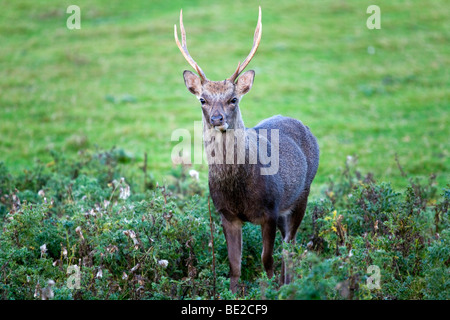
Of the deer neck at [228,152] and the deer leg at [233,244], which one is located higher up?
the deer neck at [228,152]

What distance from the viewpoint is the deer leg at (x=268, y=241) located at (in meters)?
6.05

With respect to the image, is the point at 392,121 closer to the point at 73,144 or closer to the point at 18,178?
the point at 73,144

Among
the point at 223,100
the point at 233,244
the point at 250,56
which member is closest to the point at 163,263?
the point at 233,244

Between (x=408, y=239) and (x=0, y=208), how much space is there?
5281 millimetres

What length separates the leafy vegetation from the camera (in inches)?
201

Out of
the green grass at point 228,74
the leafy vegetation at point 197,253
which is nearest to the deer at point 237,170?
the leafy vegetation at point 197,253

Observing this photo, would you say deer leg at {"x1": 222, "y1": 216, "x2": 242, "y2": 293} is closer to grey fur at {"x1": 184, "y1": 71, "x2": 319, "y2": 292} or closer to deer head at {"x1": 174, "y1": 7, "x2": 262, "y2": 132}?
grey fur at {"x1": 184, "y1": 71, "x2": 319, "y2": 292}

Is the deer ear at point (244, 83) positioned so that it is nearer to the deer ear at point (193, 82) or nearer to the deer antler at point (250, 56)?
the deer antler at point (250, 56)

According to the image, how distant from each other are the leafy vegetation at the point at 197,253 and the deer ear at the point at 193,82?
4.15 feet

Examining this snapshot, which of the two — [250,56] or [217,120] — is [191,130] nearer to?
[250,56]

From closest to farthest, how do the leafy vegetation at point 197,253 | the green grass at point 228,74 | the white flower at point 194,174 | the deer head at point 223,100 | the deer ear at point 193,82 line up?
the leafy vegetation at point 197,253
the deer head at point 223,100
the deer ear at point 193,82
the white flower at point 194,174
the green grass at point 228,74

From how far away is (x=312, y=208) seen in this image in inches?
293

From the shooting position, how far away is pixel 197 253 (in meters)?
6.53

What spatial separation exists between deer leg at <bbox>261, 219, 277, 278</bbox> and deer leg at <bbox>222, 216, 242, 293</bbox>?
28 centimetres
